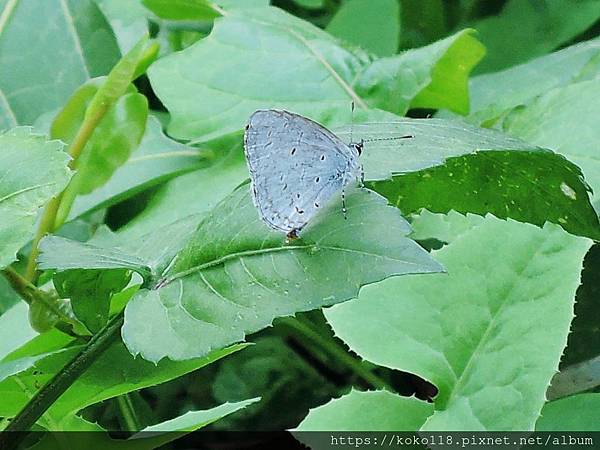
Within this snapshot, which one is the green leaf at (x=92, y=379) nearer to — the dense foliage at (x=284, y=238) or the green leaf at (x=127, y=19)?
the dense foliage at (x=284, y=238)

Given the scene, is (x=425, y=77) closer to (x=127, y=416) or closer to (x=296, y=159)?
(x=296, y=159)

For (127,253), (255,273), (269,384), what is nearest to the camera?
(255,273)

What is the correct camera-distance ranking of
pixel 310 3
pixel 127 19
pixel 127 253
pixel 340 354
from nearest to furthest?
1. pixel 127 253
2. pixel 340 354
3. pixel 127 19
4. pixel 310 3

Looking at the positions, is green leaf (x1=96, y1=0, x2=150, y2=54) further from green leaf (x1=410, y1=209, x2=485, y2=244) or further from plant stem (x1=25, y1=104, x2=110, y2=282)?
green leaf (x1=410, y1=209, x2=485, y2=244)

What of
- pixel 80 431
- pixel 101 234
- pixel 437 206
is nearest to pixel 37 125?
pixel 101 234

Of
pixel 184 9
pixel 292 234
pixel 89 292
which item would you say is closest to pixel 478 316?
pixel 292 234

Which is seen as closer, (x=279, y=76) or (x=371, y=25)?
(x=279, y=76)

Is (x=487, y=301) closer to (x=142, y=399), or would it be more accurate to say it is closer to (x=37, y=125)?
(x=142, y=399)
